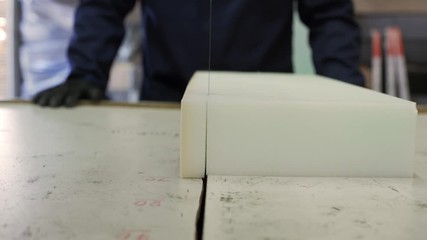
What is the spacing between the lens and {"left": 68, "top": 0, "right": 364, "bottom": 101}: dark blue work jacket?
43.3 inches

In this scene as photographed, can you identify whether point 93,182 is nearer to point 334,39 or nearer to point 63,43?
point 334,39

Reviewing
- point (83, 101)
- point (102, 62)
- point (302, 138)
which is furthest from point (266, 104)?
point (102, 62)

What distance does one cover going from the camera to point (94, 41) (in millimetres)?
1118

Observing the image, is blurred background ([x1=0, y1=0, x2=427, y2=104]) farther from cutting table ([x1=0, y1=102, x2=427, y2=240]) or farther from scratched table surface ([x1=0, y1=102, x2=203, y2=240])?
cutting table ([x1=0, y1=102, x2=427, y2=240])

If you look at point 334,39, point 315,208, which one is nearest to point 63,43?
point 334,39

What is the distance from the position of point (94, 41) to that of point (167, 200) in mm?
823

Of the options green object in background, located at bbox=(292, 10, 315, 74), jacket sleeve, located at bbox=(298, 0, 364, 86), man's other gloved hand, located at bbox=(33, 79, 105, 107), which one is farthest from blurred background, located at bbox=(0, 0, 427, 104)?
man's other gloved hand, located at bbox=(33, 79, 105, 107)

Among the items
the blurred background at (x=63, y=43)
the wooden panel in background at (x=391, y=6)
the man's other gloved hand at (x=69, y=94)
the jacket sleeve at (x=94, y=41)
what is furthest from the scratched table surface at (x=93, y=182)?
the wooden panel in background at (x=391, y=6)

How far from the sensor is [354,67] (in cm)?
106

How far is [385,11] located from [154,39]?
49.7 inches

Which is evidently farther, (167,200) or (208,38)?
(208,38)

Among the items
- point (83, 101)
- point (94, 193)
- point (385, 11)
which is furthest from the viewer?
point (385, 11)

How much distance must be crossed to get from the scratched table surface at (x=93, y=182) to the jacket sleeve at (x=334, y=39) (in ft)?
1.53

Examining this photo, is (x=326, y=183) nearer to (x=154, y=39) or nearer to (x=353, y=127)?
(x=353, y=127)
